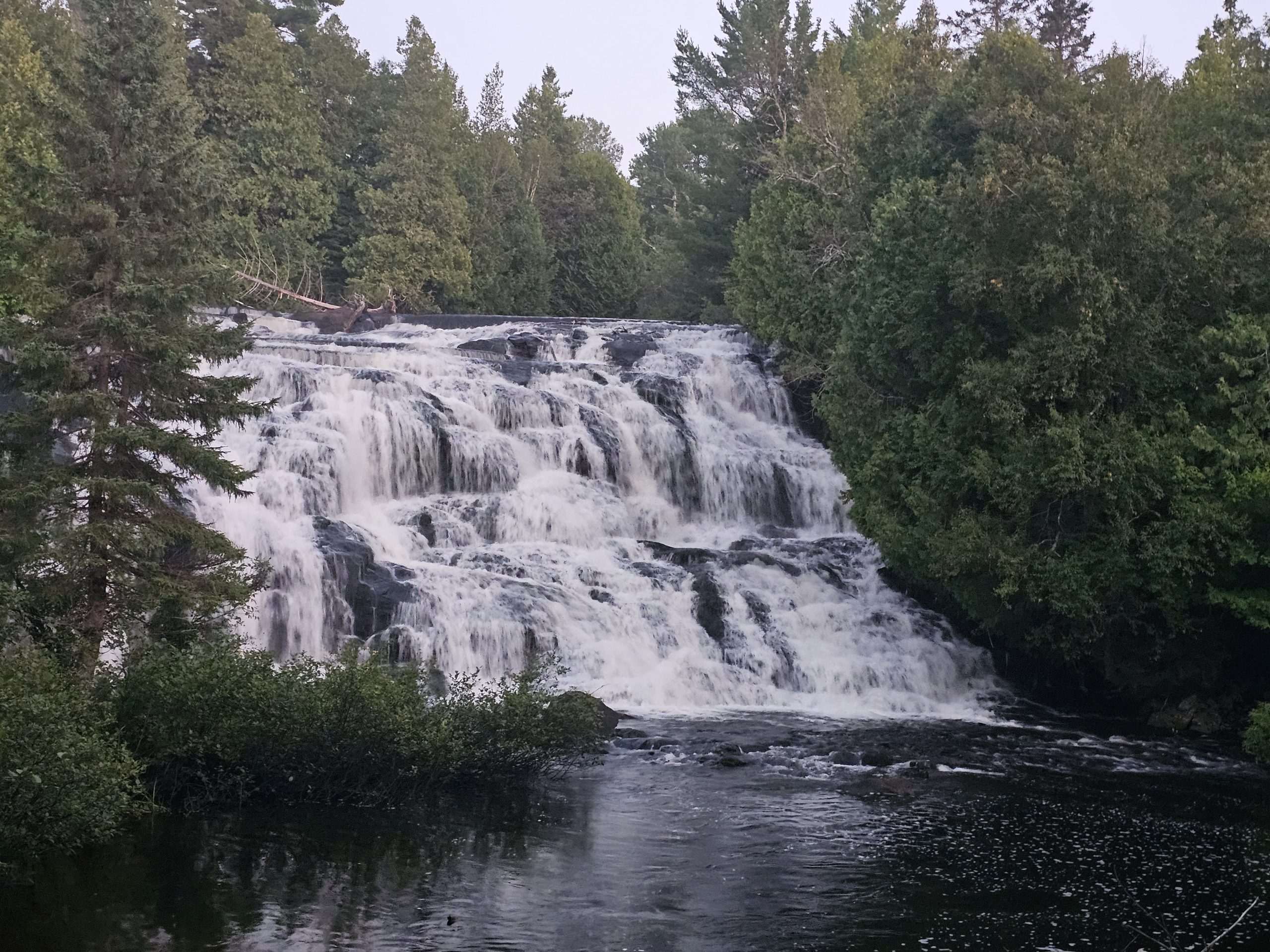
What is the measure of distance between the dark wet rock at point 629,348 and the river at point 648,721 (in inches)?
6.0

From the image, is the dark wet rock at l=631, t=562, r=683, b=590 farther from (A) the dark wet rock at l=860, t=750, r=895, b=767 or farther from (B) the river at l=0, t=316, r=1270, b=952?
(A) the dark wet rock at l=860, t=750, r=895, b=767

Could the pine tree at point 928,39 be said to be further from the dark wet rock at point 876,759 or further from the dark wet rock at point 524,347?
the dark wet rock at point 876,759

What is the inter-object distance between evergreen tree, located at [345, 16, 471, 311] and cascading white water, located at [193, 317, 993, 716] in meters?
19.1

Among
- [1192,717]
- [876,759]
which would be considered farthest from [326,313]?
[1192,717]

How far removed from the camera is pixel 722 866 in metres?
14.9

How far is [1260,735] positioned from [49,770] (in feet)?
54.8

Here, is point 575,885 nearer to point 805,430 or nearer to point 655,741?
point 655,741

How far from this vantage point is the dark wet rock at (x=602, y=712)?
1811 centimetres

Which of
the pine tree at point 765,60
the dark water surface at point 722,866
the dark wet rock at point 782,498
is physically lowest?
the dark water surface at point 722,866

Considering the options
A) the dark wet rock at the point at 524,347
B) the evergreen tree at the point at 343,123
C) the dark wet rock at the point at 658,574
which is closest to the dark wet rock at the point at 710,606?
the dark wet rock at the point at 658,574

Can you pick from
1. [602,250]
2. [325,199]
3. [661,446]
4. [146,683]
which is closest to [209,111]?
[325,199]

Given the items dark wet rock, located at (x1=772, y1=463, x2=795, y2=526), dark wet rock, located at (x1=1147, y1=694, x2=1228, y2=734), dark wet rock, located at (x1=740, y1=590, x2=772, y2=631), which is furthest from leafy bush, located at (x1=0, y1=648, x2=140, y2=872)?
dark wet rock, located at (x1=772, y1=463, x2=795, y2=526)

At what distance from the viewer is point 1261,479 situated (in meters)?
20.5

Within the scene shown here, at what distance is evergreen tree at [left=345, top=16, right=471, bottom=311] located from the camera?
55.0 metres
